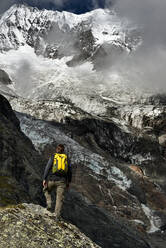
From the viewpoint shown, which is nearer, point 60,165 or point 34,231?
point 34,231

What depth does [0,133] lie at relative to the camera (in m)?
26.7

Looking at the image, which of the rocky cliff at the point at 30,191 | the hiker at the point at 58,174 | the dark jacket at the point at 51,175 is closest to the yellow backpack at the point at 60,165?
the hiker at the point at 58,174

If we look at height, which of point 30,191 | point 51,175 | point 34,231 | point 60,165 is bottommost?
point 30,191

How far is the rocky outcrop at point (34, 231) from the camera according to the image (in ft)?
33.8

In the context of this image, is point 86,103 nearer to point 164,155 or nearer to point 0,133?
→ point 164,155

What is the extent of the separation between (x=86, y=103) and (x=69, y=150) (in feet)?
389

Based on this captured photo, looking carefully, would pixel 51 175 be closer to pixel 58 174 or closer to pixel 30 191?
pixel 58 174

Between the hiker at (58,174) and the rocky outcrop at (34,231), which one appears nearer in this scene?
the rocky outcrop at (34,231)

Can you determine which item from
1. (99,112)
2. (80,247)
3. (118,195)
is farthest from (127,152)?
(80,247)

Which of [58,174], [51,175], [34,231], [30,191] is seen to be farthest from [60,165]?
[30,191]

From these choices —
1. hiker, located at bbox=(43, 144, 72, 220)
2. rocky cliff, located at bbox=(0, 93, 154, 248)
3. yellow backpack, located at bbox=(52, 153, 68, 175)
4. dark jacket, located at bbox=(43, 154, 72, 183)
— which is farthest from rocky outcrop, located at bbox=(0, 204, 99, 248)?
rocky cliff, located at bbox=(0, 93, 154, 248)

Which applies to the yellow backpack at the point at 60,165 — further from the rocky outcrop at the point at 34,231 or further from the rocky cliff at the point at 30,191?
the rocky cliff at the point at 30,191

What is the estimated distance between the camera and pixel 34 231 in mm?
10750

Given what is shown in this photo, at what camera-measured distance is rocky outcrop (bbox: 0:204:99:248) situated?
10.3m
